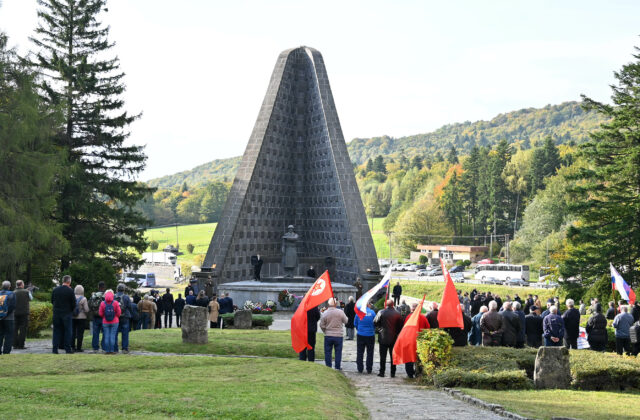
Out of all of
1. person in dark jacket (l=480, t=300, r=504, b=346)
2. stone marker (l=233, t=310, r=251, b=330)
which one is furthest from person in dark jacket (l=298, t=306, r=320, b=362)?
stone marker (l=233, t=310, r=251, b=330)

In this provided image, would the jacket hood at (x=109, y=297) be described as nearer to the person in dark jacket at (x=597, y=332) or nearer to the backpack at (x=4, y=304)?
the backpack at (x=4, y=304)

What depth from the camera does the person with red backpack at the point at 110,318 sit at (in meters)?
13.6

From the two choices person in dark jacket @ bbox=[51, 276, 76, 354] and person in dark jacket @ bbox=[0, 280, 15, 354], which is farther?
person in dark jacket @ bbox=[51, 276, 76, 354]

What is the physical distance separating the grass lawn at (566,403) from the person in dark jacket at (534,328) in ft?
11.5

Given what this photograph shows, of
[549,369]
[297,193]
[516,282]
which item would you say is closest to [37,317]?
[549,369]

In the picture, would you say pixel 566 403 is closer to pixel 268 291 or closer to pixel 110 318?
pixel 110 318

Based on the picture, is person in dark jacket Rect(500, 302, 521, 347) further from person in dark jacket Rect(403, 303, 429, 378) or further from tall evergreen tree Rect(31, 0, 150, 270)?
tall evergreen tree Rect(31, 0, 150, 270)

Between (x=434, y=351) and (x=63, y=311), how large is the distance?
779 cm

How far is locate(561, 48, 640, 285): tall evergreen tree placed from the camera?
103ft

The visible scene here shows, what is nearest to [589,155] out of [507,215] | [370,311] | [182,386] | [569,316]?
[569,316]

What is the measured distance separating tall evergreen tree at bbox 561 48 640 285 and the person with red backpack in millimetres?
24866

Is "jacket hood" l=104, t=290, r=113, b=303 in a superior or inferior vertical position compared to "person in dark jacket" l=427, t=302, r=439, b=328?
superior

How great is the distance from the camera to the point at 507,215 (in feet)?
322

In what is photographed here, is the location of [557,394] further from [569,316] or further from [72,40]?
[72,40]
